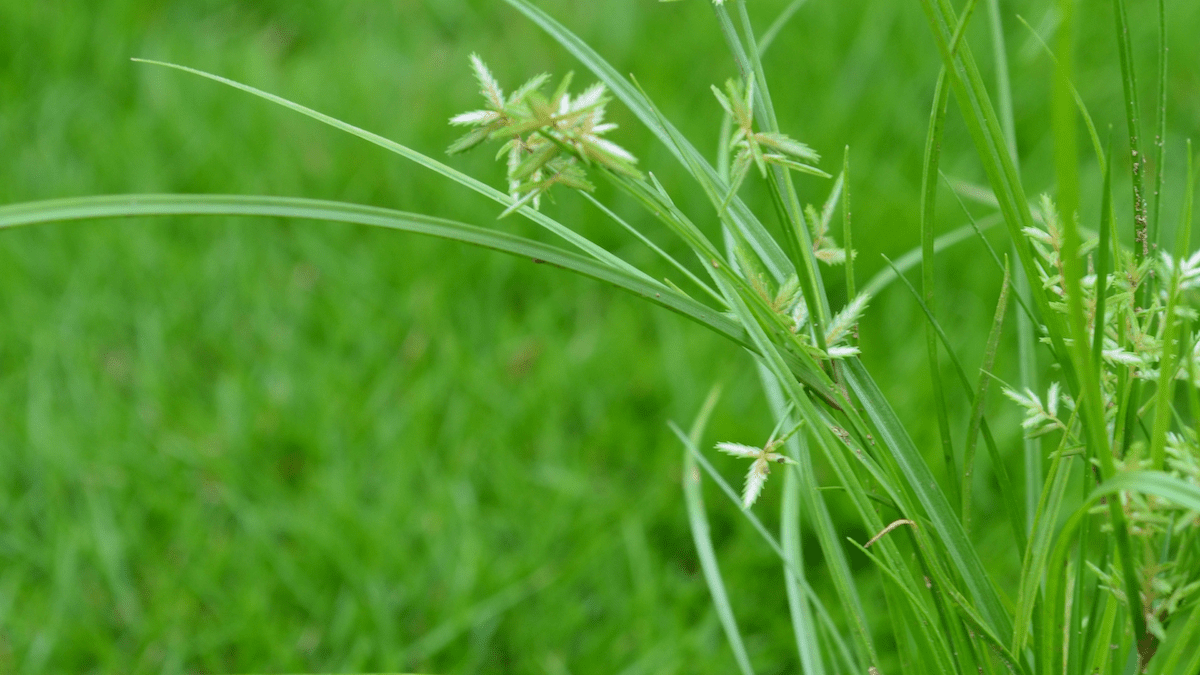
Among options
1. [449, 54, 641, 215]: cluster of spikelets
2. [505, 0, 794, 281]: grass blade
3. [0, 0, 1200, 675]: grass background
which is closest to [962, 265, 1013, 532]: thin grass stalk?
[505, 0, 794, 281]: grass blade

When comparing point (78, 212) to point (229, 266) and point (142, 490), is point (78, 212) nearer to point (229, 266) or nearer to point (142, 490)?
point (142, 490)

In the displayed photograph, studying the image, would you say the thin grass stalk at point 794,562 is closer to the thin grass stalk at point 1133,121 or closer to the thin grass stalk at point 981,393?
the thin grass stalk at point 981,393

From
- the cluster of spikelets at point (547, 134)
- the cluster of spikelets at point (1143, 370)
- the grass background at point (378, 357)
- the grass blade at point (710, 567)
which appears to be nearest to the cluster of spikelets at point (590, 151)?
the cluster of spikelets at point (547, 134)

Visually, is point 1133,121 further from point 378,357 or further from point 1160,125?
point 378,357

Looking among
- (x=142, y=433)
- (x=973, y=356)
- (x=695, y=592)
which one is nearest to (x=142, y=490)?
(x=142, y=433)

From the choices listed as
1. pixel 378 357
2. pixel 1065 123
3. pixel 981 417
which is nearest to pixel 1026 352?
pixel 981 417
